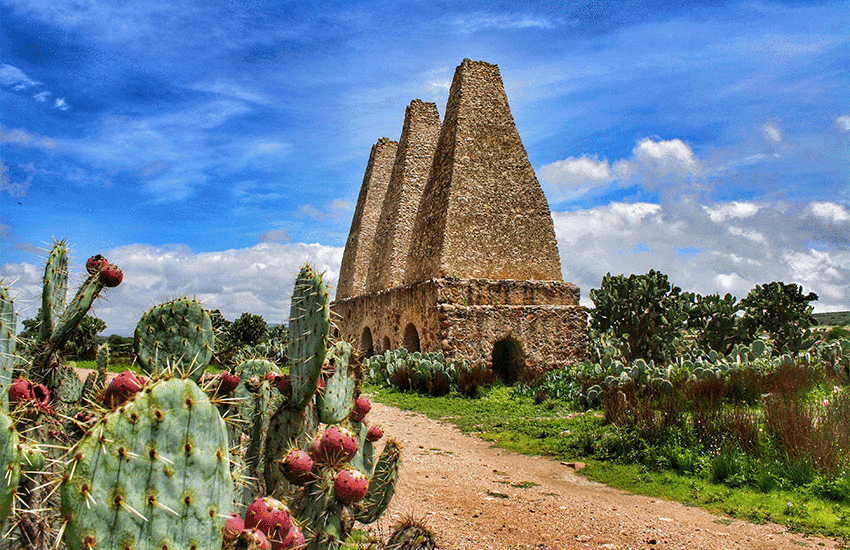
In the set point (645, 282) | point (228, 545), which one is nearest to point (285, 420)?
point (228, 545)

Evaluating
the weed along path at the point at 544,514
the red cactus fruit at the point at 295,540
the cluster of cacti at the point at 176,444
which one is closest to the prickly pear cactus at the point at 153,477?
the cluster of cacti at the point at 176,444

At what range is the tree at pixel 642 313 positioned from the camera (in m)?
14.3

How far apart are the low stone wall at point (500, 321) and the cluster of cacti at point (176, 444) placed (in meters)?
9.32

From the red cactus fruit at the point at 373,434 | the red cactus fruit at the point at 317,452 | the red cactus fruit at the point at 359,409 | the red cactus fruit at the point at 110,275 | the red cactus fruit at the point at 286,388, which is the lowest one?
the red cactus fruit at the point at 373,434

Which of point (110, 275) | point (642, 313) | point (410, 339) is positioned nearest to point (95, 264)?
point (110, 275)

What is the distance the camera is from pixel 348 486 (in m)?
2.48

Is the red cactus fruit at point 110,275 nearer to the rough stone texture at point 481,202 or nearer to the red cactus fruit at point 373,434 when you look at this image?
the red cactus fruit at point 373,434

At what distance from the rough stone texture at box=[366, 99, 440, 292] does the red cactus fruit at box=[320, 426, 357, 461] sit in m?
16.1

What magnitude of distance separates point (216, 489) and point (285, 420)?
129 cm

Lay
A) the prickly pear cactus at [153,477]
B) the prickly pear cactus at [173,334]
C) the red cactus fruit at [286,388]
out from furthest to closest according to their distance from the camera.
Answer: the prickly pear cactus at [173,334], the red cactus fruit at [286,388], the prickly pear cactus at [153,477]

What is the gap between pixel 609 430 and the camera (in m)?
7.43

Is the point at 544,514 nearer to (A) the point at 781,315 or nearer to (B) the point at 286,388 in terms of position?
(B) the point at 286,388

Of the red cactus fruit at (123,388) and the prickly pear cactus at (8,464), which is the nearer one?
the prickly pear cactus at (8,464)

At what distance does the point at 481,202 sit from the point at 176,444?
1344 cm
